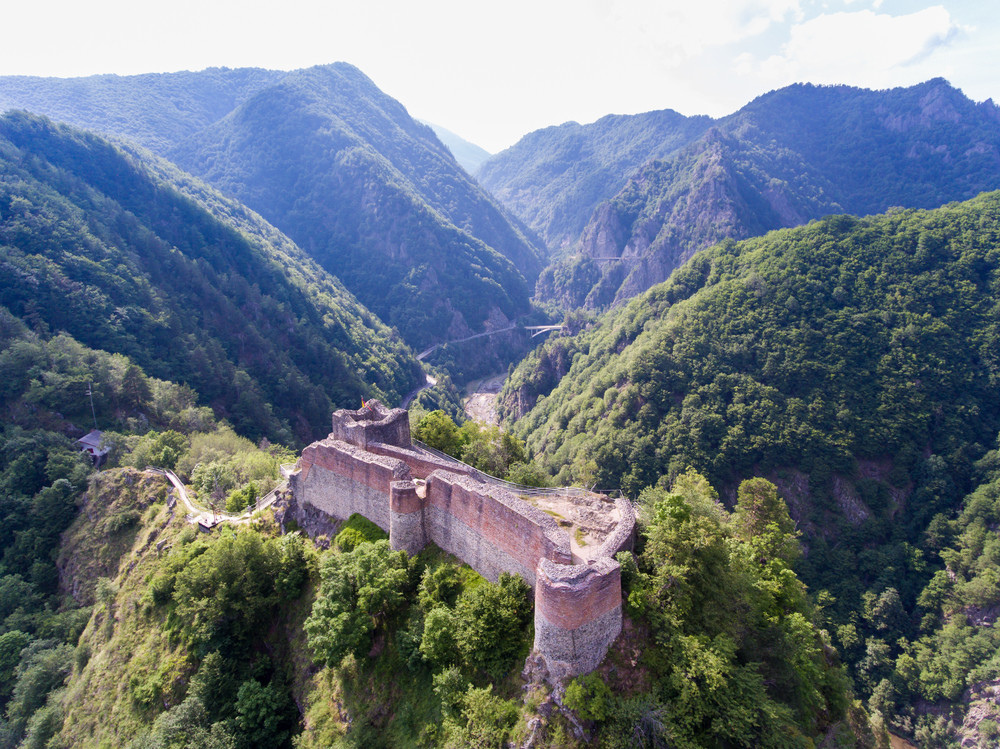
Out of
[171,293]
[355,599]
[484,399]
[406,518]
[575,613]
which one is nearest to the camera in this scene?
[575,613]

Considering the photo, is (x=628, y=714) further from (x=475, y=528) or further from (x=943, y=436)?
(x=943, y=436)

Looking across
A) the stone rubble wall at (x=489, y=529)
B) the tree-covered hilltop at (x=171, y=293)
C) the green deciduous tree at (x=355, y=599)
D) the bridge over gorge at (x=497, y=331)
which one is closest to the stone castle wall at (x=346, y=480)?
the stone rubble wall at (x=489, y=529)

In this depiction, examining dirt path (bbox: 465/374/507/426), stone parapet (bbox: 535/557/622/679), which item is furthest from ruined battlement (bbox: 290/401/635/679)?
dirt path (bbox: 465/374/507/426)

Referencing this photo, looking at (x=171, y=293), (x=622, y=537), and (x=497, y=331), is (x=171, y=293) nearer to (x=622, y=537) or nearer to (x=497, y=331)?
(x=622, y=537)

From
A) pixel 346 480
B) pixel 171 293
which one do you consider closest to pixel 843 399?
pixel 346 480

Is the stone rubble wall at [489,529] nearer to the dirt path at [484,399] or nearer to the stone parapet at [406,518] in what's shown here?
the stone parapet at [406,518]

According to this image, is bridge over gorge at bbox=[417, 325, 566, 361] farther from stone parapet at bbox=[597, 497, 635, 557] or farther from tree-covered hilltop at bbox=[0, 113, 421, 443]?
stone parapet at bbox=[597, 497, 635, 557]
